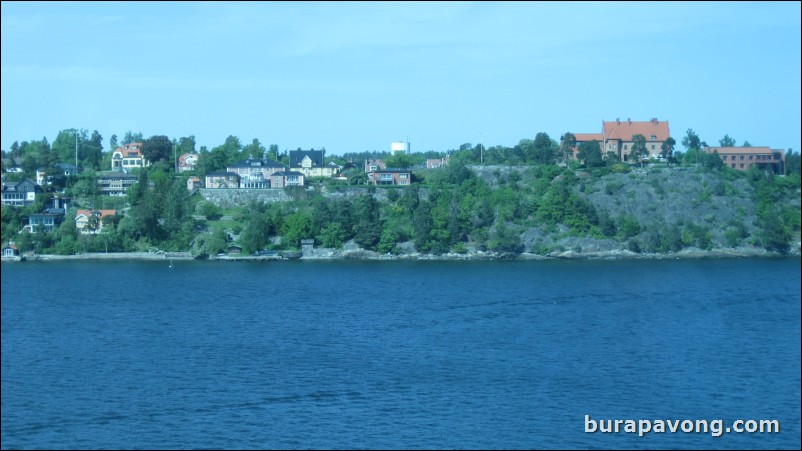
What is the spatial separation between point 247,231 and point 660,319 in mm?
10669

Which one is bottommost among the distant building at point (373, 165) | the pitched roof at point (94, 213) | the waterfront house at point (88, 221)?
the waterfront house at point (88, 221)

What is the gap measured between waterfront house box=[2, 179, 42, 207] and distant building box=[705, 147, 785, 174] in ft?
40.0

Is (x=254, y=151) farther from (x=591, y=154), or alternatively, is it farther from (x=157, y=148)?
(x=591, y=154)

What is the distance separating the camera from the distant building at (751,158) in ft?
29.1

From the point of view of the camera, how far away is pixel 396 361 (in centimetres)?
816

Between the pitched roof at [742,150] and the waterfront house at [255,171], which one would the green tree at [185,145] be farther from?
the pitched roof at [742,150]

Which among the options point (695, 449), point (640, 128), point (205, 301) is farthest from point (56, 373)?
point (640, 128)

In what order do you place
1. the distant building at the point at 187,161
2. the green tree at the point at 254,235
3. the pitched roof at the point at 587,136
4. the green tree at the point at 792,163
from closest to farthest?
1. the green tree at the point at 792,163
2. the green tree at the point at 254,235
3. the pitched roof at the point at 587,136
4. the distant building at the point at 187,161

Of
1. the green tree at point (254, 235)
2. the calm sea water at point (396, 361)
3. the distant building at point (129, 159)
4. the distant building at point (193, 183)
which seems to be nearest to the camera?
the calm sea water at point (396, 361)

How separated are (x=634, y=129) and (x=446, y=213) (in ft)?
20.4

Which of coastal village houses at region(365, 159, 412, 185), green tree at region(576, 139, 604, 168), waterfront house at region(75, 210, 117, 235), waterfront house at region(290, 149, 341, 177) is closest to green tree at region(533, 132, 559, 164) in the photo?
green tree at region(576, 139, 604, 168)

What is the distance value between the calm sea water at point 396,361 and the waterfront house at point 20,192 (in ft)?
7.98

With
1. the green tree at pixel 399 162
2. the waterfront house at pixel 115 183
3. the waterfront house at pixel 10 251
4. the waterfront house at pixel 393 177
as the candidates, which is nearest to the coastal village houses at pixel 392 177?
the waterfront house at pixel 393 177

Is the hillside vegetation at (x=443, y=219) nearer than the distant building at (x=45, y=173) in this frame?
Yes
